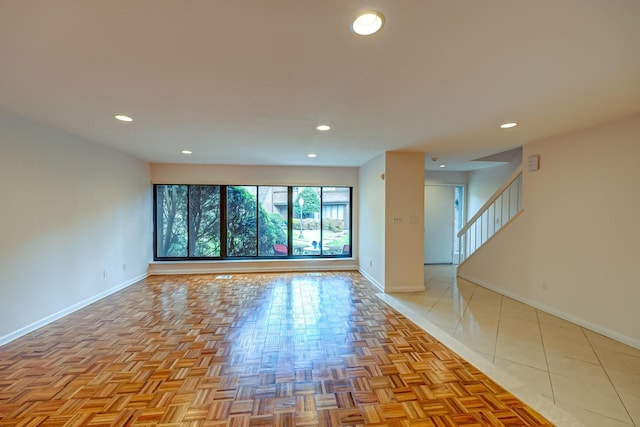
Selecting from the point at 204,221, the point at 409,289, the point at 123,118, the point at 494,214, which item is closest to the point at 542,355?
the point at 409,289

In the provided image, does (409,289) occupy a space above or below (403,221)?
below

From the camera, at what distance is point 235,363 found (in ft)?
7.54

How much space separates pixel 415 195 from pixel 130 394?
4207 millimetres

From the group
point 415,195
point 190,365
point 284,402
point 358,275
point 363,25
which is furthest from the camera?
point 358,275

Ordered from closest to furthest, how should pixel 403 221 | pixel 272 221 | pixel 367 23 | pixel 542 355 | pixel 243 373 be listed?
pixel 367 23, pixel 243 373, pixel 542 355, pixel 403 221, pixel 272 221

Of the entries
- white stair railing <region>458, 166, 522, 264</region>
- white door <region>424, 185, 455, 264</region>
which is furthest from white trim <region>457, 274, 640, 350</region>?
white door <region>424, 185, 455, 264</region>

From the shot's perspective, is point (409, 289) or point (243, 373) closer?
point (243, 373)

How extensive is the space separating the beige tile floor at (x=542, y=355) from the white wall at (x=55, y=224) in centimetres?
433

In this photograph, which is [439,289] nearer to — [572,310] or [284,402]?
[572,310]

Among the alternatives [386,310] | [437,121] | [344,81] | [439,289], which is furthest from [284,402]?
[439,289]

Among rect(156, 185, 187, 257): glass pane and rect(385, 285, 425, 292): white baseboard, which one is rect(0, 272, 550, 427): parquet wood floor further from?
rect(156, 185, 187, 257): glass pane

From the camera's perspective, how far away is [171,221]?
19.1 ft

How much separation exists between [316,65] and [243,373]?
2410 mm

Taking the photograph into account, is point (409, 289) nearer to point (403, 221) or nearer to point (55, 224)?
point (403, 221)
